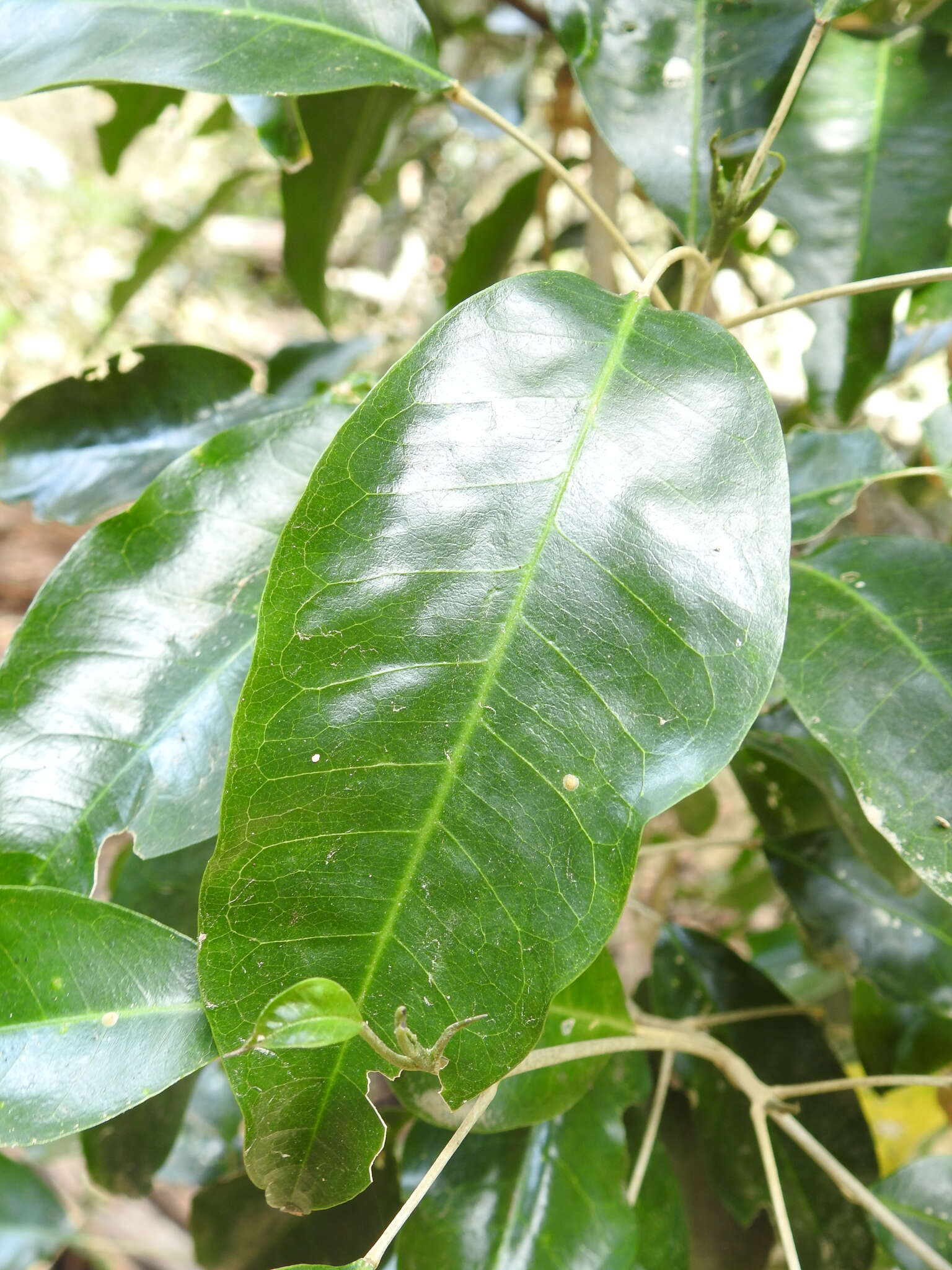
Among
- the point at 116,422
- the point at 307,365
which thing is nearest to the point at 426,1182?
the point at 116,422

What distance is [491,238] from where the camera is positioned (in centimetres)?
96

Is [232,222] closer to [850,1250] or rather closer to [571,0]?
[571,0]

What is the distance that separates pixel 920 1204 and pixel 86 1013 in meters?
0.62

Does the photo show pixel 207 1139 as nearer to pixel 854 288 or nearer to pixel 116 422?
pixel 116 422

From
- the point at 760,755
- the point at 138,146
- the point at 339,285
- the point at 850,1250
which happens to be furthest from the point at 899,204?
the point at 138,146

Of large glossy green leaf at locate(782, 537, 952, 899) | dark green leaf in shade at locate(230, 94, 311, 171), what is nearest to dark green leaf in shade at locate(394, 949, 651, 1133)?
large glossy green leaf at locate(782, 537, 952, 899)

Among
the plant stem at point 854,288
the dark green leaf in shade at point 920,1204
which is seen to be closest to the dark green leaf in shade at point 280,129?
the plant stem at point 854,288

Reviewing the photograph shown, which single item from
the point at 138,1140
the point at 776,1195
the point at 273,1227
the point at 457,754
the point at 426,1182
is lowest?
the point at 273,1227

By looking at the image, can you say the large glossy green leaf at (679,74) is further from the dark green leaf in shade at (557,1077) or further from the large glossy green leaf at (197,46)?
the dark green leaf in shade at (557,1077)

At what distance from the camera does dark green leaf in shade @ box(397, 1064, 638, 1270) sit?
20.4 inches

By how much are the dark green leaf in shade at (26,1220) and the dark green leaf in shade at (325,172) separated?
99 cm

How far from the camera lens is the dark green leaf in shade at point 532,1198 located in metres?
0.52

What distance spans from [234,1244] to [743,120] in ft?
2.89

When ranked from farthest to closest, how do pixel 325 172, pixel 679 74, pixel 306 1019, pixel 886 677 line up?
pixel 325 172 → pixel 679 74 → pixel 886 677 → pixel 306 1019
